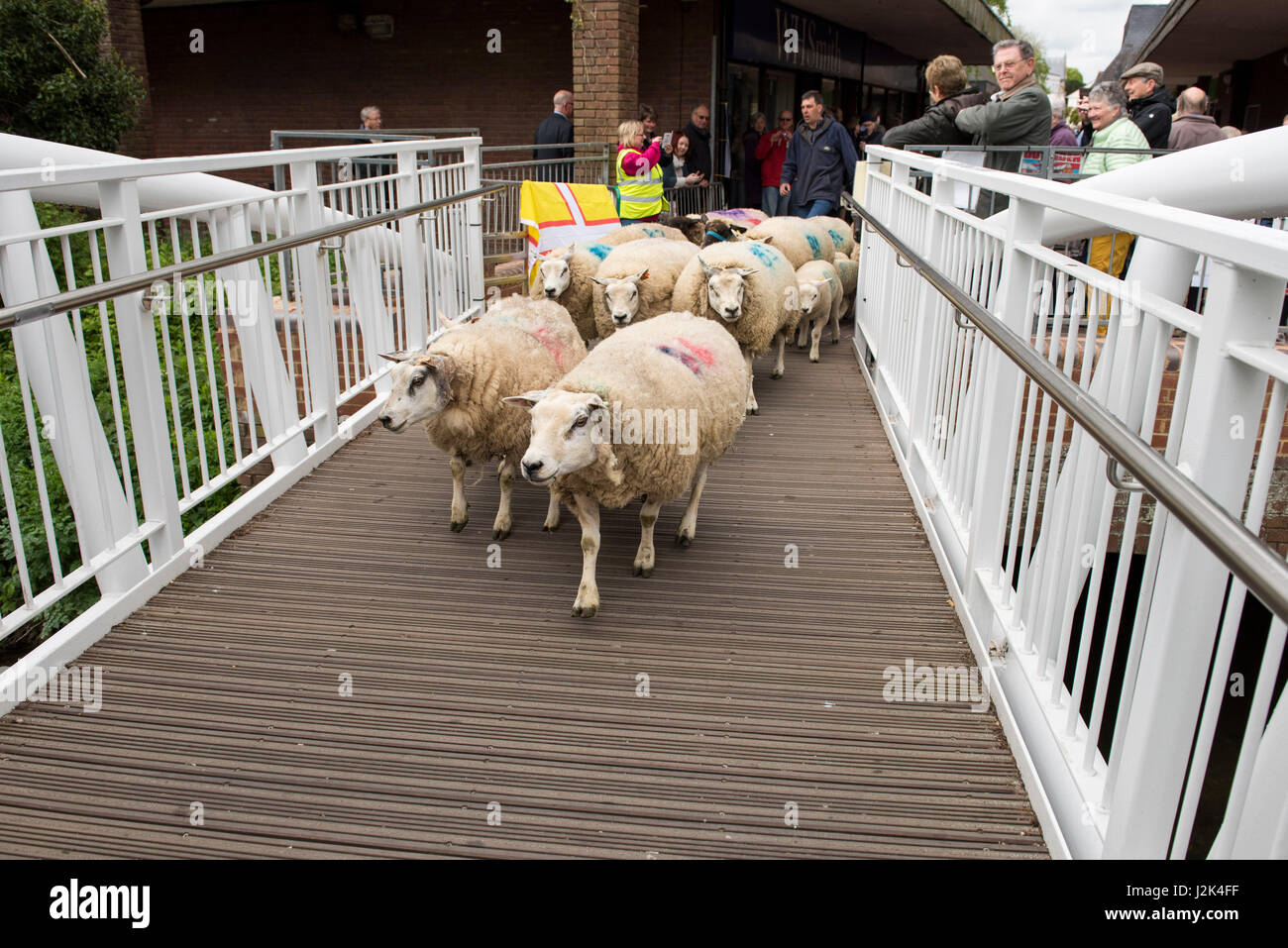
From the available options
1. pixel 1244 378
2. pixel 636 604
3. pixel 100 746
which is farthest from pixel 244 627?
pixel 1244 378

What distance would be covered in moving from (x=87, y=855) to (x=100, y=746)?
1.57 feet

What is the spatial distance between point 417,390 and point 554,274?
2.89 m

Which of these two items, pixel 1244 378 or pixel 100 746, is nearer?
pixel 1244 378

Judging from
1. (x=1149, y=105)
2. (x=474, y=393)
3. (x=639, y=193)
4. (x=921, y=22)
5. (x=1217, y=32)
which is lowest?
(x=474, y=393)

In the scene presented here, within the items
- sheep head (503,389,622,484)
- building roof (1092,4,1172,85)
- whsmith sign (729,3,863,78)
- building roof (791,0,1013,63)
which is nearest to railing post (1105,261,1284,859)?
sheep head (503,389,622,484)

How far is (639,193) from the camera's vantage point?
9156mm

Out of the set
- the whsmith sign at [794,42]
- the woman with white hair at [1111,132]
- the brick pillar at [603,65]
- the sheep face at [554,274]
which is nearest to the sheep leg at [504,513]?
the sheep face at [554,274]

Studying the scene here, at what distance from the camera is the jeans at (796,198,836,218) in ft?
31.9

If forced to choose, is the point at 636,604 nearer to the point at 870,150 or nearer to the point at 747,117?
the point at 870,150

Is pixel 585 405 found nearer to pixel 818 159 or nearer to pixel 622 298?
pixel 622 298

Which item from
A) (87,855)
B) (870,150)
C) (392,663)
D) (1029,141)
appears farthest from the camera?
(870,150)

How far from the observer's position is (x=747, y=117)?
1609cm

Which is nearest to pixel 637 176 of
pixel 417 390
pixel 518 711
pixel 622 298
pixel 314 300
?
pixel 622 298

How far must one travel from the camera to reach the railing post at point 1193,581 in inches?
63.1
